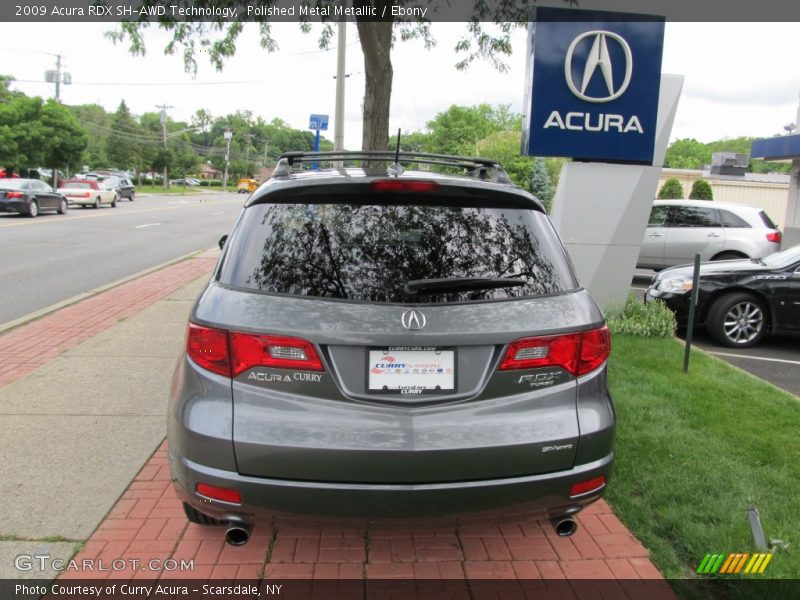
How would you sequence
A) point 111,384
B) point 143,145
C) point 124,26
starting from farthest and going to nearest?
point 143,145, point 124,26, point 111,384

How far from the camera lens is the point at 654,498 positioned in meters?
3.64

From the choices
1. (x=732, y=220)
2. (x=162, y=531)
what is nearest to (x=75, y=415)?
(x=162, y=531)

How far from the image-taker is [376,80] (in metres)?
8.47

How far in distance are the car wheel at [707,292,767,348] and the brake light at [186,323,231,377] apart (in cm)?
691

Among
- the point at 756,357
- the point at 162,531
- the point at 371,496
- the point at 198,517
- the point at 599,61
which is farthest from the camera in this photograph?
the point at 599,61

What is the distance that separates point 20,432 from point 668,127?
7.52 metres

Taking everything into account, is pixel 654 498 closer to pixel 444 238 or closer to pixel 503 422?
pixel 503 422

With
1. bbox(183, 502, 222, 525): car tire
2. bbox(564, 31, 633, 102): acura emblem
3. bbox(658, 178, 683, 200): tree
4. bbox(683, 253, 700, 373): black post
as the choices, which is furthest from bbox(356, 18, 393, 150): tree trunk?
bbox(658, 178, 683, 200): tree

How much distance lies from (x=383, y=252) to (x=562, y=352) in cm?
83

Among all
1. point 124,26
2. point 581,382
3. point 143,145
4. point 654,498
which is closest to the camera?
point 581,382

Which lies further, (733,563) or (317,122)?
(317,122)

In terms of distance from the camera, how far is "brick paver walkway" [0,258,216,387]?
6.23m

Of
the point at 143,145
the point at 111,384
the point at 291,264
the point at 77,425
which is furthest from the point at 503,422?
the point at 143,145

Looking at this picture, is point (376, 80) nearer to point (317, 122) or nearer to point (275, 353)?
point (275, 353)
